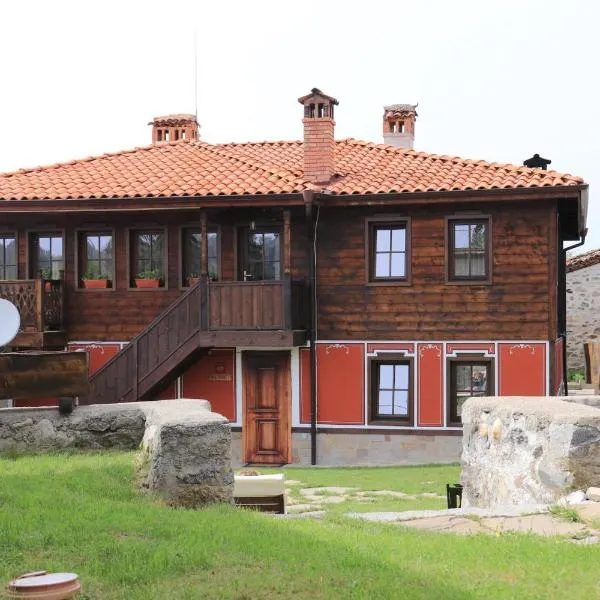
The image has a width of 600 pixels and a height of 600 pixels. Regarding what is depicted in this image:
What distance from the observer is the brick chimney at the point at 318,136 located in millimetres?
19250

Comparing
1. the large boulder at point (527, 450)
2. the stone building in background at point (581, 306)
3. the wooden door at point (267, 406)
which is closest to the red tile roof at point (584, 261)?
the stone building in background at point (581, 306)

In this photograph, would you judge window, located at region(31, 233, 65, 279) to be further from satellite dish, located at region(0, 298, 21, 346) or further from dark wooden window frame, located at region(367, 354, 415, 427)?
satellite dish, located at region(0, 298, 21, 346)

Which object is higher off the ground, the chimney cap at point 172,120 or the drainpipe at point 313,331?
the chimney cap at point 172,120

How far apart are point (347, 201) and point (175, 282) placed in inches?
155

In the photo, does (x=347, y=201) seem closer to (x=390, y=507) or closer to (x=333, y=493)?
(x=333, y=493)

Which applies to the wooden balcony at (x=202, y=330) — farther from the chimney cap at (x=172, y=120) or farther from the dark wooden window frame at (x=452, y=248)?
the chimney cap at (x=172, y=120)

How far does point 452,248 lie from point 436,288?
817 millimetres

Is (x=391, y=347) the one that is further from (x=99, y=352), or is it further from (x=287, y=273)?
(x=99, y=352)

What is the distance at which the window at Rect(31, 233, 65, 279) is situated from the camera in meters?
20.2

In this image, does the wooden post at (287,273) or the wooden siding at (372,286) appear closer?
the wooden post at (287,273)

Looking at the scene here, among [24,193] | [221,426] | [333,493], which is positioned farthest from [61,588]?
[24,193]

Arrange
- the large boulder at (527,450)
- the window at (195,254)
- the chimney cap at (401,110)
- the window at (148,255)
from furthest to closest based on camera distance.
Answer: the chimney cap at (401,110) < the window at (148,255) < the window at (195,254) < the large boulder at (527,450)

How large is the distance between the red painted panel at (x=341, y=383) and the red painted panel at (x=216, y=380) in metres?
1.78

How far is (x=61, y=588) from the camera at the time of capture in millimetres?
5191
